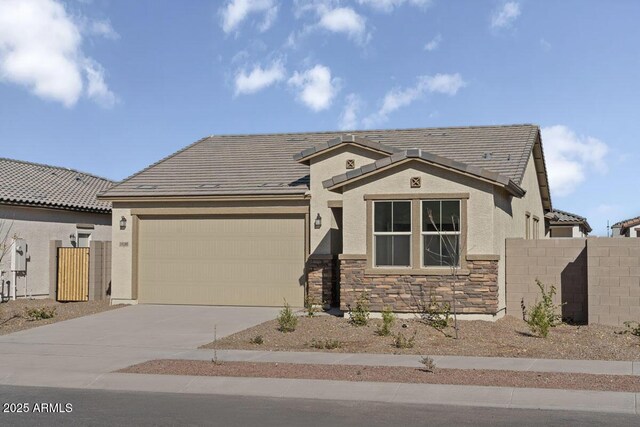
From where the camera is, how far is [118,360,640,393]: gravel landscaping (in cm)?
1142

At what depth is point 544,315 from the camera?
16.6 metres

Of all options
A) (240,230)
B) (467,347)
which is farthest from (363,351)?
(240,230)

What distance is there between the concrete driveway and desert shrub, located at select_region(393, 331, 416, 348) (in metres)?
3.88

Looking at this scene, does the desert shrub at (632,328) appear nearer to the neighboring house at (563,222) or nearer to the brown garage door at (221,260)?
the brown garage door at (221,260)

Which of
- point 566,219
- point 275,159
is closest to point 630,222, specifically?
point 566,219

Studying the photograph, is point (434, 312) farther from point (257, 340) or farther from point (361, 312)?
point (257, 340)

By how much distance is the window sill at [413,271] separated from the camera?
59.1ft

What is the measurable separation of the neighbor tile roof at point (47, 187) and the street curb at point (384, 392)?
Answer: 13823 mm

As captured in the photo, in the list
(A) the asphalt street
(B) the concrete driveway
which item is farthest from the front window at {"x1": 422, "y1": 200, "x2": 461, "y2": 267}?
(A) the asphalt street

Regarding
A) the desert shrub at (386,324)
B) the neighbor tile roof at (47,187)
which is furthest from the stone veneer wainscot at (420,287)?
the neighbor tile roof at (47,187)

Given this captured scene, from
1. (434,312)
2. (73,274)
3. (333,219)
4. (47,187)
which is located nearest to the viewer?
(434,312)

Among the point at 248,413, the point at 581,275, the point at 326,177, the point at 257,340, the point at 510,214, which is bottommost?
the point at 248,413

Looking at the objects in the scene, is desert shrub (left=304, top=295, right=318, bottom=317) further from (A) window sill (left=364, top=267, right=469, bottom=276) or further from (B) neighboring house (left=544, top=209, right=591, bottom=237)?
(B) neighboring house (left=544, top=209, right=591, bottom=237)

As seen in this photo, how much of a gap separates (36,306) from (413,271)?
11529mm
